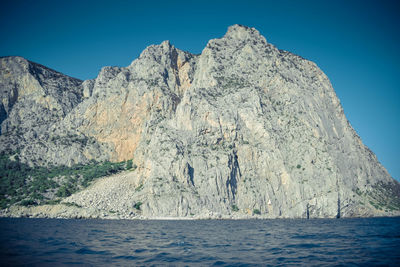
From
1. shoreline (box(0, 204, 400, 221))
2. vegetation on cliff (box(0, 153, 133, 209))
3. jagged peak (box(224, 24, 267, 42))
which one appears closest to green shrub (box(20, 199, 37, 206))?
vegetation on cliff (box(0, 153, 133, 209))

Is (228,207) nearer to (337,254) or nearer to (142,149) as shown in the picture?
(142,149)

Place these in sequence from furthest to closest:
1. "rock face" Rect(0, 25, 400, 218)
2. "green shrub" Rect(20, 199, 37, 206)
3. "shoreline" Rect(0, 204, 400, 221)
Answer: "rock face" Rect(0, 25, 400, 218)
"green shrub" Rect(20, 199, 37, 206)
"shoreline" Rect(0, 204, 400, 221)

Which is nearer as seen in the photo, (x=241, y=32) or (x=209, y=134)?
(x=209, y=134)

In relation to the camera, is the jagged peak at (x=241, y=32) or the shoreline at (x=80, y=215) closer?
the shoreline at (x=80, y=215)

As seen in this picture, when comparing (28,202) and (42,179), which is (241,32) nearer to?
(42,179)

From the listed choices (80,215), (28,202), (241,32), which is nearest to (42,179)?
(28,202)

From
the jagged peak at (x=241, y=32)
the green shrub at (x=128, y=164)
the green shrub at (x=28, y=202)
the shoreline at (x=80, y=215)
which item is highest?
the jagged peak at (x=241, y=32)

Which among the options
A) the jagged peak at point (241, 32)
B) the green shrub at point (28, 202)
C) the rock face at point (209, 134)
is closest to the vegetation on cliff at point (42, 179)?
the green shrub at point (28, 202)

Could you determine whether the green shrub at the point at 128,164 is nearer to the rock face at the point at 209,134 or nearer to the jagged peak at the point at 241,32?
the rock face at the point at 209,134

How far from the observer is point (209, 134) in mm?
111062

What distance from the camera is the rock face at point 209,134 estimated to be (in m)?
98.8

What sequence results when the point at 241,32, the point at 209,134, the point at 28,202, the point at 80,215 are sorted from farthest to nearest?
1. the point at 241,32
2. the point at 209,134
3. the point at 28,202
4. the point at 80,215

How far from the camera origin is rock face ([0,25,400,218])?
324ft

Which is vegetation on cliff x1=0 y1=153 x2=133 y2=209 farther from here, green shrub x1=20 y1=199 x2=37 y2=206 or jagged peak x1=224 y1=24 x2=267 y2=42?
jagged peak x1=224 y1=24 x2=267 y2=42
